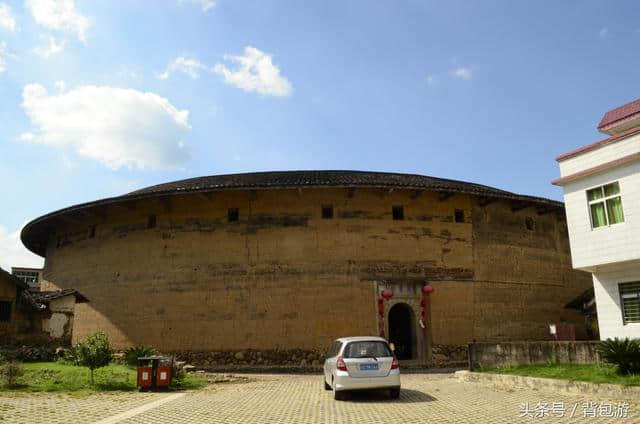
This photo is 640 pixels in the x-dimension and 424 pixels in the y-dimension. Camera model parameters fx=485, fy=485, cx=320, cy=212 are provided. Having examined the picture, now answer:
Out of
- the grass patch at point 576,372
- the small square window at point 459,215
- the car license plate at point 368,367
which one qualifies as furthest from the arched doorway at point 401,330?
the car license plate at point 368,367

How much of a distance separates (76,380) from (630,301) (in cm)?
1333

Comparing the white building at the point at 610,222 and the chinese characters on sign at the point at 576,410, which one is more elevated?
the white building at the point at 610,222

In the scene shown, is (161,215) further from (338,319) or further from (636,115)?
(636,115)

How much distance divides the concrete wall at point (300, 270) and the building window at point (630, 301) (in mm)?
5703

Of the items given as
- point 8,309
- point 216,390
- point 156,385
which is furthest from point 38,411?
point 8,309

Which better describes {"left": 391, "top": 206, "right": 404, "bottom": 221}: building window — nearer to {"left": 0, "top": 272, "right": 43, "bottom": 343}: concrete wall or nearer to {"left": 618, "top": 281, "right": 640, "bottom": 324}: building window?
{"left": 618, "top": 281, "right": 640, "bottom": 324}: building window

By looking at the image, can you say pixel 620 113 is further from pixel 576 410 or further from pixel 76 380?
pixel 76 380

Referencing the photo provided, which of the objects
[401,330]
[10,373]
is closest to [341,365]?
[10,373]

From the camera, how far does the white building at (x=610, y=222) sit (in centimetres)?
1147

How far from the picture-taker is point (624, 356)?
29.6ft

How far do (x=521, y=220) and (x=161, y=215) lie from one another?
14.0m

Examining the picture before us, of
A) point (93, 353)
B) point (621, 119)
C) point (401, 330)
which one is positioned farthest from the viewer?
point (401, 330)

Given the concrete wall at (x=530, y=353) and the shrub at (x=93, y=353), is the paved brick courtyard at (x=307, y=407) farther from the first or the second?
the concrete wall at (x=530, y=353)

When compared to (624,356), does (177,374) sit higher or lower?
lower
